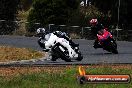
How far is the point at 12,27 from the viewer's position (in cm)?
4356

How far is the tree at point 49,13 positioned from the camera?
143 ft

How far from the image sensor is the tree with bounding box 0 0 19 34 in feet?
143

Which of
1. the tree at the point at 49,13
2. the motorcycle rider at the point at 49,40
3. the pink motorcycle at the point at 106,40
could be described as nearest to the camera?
the motorcycle rider at the point at 49,40

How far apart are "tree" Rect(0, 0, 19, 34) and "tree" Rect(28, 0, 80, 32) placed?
6.31 ft

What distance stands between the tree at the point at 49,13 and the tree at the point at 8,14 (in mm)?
1924

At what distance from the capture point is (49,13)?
1727 inches

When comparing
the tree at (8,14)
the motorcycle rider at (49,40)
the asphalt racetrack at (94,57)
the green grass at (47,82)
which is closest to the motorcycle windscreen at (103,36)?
the asphalt racetrack at (94,57)

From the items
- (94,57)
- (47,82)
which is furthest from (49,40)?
(94,57)

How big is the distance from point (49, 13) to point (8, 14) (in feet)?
15.5

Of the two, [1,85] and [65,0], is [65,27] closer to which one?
[65,0]

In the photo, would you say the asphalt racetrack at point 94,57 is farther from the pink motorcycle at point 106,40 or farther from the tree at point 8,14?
the tree at point 8,14

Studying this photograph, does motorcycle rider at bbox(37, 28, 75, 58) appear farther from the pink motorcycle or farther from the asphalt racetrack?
the pink motorcycle

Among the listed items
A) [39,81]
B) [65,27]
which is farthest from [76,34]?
[39,81]

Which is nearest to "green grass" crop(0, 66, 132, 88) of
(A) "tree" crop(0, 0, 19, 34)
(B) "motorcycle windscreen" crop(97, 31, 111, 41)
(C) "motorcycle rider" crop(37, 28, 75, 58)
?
(C) "motorcycle rider" crop(37, 28, 75, 58)
